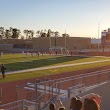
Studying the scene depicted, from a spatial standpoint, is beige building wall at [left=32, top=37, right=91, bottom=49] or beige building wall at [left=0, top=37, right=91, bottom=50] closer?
beige building wall at [left=0, top=37, right=91, bottom=50]

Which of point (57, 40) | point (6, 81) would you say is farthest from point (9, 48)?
point (6, 81)

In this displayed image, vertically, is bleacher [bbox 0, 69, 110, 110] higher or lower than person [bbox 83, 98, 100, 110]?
lower

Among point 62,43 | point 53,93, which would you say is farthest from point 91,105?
point 62,43

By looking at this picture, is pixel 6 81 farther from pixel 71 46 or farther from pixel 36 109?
pixel 71 46

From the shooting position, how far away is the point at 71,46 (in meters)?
91.9

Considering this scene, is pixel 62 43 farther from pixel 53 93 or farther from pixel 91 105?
pixel 91 105

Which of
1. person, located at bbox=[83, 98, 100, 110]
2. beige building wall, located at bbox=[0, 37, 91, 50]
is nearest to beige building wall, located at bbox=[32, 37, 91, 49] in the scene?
beige building wall, located at bbox=[0, 37, 91, 50]

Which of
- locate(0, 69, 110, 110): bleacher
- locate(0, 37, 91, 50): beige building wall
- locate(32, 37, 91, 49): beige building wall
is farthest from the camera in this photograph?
locate(32, 37, 91, 49): beige building wall

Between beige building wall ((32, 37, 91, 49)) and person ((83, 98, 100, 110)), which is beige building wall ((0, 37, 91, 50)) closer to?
beige building wall ((32, 37, 91, 49))

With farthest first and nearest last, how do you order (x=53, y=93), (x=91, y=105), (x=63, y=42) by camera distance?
(x=63, y=42)
(x=53, y=93)
(x=91, y=105)

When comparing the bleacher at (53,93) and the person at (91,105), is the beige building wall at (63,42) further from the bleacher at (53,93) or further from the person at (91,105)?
the person at (91,105)

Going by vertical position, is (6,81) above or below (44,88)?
below

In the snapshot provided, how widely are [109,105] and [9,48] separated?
280 feet

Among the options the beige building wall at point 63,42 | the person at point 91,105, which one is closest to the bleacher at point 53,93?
the person at point 91,105
